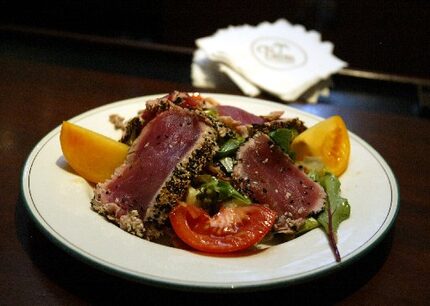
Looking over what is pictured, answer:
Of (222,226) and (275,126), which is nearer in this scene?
(222,226)

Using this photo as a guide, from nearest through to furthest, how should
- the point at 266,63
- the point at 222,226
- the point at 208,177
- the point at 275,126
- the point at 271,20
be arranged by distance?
the point at 222,226, the point at 208,177, the point at 275,126, the point at 266,63, the point at 271,20

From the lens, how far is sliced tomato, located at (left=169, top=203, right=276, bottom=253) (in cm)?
150

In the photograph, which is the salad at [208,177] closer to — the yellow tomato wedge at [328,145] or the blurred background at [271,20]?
the yellow tomato wedge at [328,145]

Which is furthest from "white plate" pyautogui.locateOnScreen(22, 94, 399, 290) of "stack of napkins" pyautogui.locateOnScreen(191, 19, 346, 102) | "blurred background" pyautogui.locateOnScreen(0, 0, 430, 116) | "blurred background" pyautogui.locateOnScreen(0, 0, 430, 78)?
"blurred background" pyautogui.locateOnScreen(0, 0, 430, 78)

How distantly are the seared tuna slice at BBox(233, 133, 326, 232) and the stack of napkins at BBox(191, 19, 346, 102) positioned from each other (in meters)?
1.04

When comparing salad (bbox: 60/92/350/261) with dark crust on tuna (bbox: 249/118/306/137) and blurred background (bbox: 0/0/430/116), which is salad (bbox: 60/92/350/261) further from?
blurred background (bbox: 0/0/430/116)

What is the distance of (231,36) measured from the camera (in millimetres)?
3250

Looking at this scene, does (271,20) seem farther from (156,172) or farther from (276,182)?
(156,172)

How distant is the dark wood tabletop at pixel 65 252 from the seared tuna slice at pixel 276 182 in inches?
9.4

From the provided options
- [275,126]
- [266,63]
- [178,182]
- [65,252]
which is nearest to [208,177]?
[178,182]

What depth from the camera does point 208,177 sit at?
1.73 metres

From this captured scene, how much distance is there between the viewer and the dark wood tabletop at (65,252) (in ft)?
4.60

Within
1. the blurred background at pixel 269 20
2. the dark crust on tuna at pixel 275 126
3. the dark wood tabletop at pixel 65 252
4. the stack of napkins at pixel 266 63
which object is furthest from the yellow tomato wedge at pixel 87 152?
the blurred background at pixel 269 20

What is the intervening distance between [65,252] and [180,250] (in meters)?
0.34
